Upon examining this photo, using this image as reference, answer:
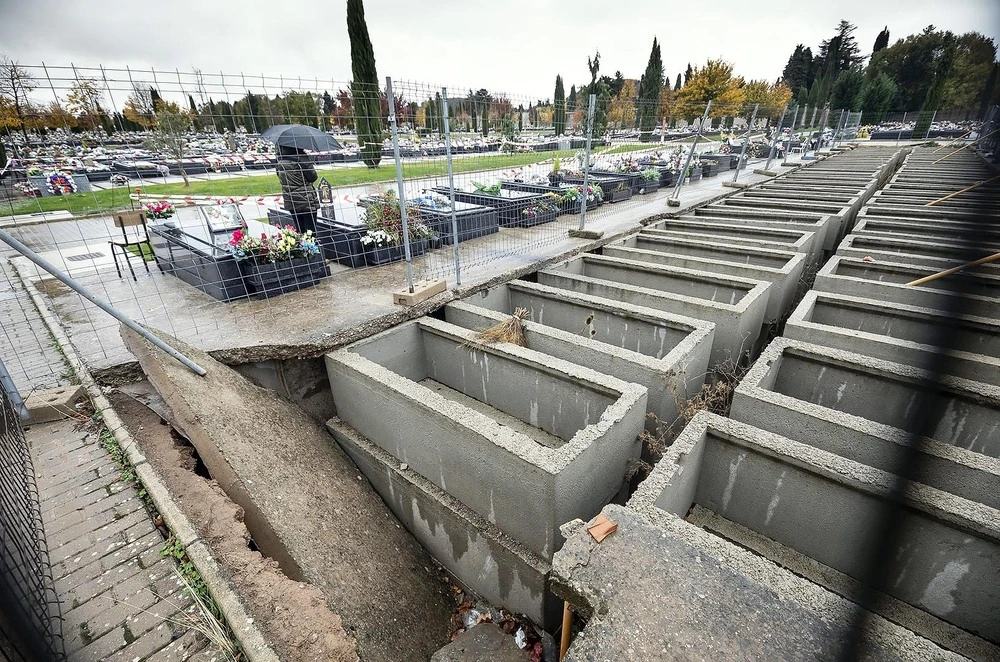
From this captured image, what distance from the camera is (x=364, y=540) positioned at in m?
4.04

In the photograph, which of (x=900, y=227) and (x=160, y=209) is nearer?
(x=160, y=209)

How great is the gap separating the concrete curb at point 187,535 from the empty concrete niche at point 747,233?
26.7 ft

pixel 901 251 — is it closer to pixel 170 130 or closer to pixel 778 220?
pixel 778 220

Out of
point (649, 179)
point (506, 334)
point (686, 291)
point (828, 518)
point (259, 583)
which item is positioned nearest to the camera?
point (259, 583)

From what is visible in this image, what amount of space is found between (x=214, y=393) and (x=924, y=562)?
5.48 metres

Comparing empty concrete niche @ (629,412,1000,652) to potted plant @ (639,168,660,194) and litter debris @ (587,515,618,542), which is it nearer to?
litter debris @ (587,515,618,542)

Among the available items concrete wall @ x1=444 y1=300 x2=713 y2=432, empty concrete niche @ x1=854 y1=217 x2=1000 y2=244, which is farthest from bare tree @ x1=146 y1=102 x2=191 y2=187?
empty concrete niche @ x1=854 y1=217 x2=1000 y2=244

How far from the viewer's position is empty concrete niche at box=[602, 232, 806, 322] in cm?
623

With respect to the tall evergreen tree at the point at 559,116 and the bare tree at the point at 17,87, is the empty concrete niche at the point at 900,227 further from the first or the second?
the bare tree at the point at 17,87

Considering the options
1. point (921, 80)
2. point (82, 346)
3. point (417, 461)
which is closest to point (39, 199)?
point (82, 346)

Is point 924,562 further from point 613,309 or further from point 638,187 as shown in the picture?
point 638,187

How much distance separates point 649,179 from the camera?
47.9 ft

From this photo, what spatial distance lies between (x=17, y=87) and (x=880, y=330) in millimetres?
8501

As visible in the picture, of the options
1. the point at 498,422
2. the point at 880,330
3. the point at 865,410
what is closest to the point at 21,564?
the point at 498,422
